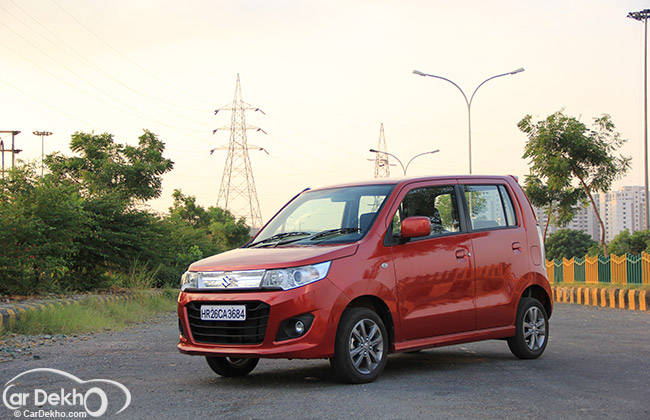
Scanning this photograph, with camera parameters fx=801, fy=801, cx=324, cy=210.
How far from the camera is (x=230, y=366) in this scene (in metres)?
8.09

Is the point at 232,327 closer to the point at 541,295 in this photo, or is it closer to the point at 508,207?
the point at 508,207

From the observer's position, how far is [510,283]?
9.00m

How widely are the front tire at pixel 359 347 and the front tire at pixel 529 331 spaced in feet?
7.50

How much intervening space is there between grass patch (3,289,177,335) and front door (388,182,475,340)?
6817mm

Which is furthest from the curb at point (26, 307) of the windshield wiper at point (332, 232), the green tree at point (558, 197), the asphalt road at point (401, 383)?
the green tree at point (558, 197)

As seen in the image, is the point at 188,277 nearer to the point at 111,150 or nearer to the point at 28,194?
the point at 28,194

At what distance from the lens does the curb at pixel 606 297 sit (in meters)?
20.8

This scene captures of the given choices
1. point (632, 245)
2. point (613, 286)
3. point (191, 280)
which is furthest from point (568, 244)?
point (191, 280)

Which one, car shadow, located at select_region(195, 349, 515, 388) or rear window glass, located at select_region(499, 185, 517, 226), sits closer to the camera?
car shadow, located at select_region(195, 349, 515, 388)

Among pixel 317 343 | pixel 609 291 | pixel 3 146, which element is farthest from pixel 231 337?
pixel 3 146

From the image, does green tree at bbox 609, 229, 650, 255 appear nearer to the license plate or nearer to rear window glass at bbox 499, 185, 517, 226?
rear window glass at bbox 499, 185, 517, 226

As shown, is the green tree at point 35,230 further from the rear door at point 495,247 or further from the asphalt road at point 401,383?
the rear door at point 495,247

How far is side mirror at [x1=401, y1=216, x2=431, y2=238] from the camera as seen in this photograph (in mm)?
7699

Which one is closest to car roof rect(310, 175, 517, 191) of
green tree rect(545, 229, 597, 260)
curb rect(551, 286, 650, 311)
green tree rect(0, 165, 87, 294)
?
green tree rect(0, 165, 87, 294)
